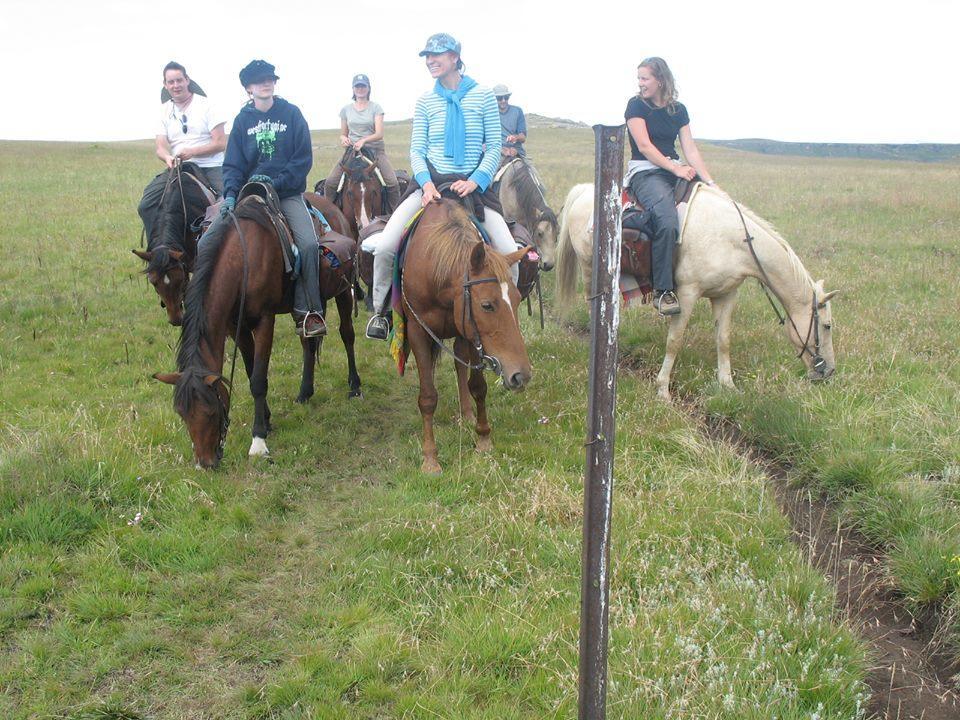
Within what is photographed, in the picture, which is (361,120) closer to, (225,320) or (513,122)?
(513,122)

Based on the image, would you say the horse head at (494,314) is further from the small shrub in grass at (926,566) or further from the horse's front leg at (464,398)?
the small shrub in grass at (926,566)

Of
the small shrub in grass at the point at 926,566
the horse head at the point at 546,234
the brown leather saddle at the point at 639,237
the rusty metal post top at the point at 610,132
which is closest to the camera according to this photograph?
the rusty metal post top at the point at 610,132

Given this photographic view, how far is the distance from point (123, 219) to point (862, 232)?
17.0 meters

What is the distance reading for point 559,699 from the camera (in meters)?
3.44

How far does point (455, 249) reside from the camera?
5738 mm

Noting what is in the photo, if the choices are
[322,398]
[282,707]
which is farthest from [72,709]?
[322,398]

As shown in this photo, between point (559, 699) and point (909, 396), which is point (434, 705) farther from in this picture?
point (909, 396)

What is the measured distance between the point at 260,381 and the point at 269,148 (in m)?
2.37

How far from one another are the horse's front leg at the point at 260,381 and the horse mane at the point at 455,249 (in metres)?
1.85

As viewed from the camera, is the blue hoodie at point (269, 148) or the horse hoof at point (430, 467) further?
the blue hoodie at point (269, 148)

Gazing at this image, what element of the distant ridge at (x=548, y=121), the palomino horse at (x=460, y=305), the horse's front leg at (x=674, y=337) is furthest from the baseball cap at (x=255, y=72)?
the distant ridge at (x=548, y=121)

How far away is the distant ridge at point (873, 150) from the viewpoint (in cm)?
5791

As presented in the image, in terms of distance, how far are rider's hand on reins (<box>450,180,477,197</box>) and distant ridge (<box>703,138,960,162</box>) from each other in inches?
2245

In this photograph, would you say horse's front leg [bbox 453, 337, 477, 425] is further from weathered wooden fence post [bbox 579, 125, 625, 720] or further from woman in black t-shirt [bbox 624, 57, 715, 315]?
weathered wooden fence post [bbox 579, 125, 625, 720]
